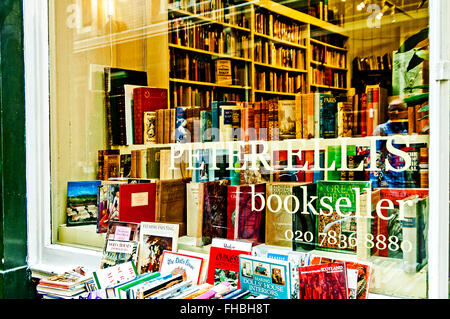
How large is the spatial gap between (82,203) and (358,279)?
1876 millimetres

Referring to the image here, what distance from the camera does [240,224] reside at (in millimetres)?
2369

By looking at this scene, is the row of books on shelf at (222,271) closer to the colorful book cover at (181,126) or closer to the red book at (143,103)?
the colorful book cover at (181,126)

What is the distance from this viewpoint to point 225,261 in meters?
2.04

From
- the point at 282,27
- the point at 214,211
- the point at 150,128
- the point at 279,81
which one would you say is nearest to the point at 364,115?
the point at 214,211

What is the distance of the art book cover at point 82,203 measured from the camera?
2922mm

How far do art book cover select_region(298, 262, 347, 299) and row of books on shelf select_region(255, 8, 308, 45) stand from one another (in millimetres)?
2738

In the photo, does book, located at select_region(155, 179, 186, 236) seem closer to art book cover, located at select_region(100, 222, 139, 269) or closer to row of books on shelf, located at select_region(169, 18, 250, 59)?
art book cover, located at select_region(100, 222, 139, 269)

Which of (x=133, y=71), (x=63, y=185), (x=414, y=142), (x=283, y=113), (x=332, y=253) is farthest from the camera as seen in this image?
(x=133, y=71)

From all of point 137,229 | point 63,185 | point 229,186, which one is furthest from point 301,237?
point 63,185

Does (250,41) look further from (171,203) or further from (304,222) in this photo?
(304,222)

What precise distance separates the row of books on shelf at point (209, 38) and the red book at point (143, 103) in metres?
0.90

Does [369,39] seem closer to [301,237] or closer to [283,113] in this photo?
[283,113]
